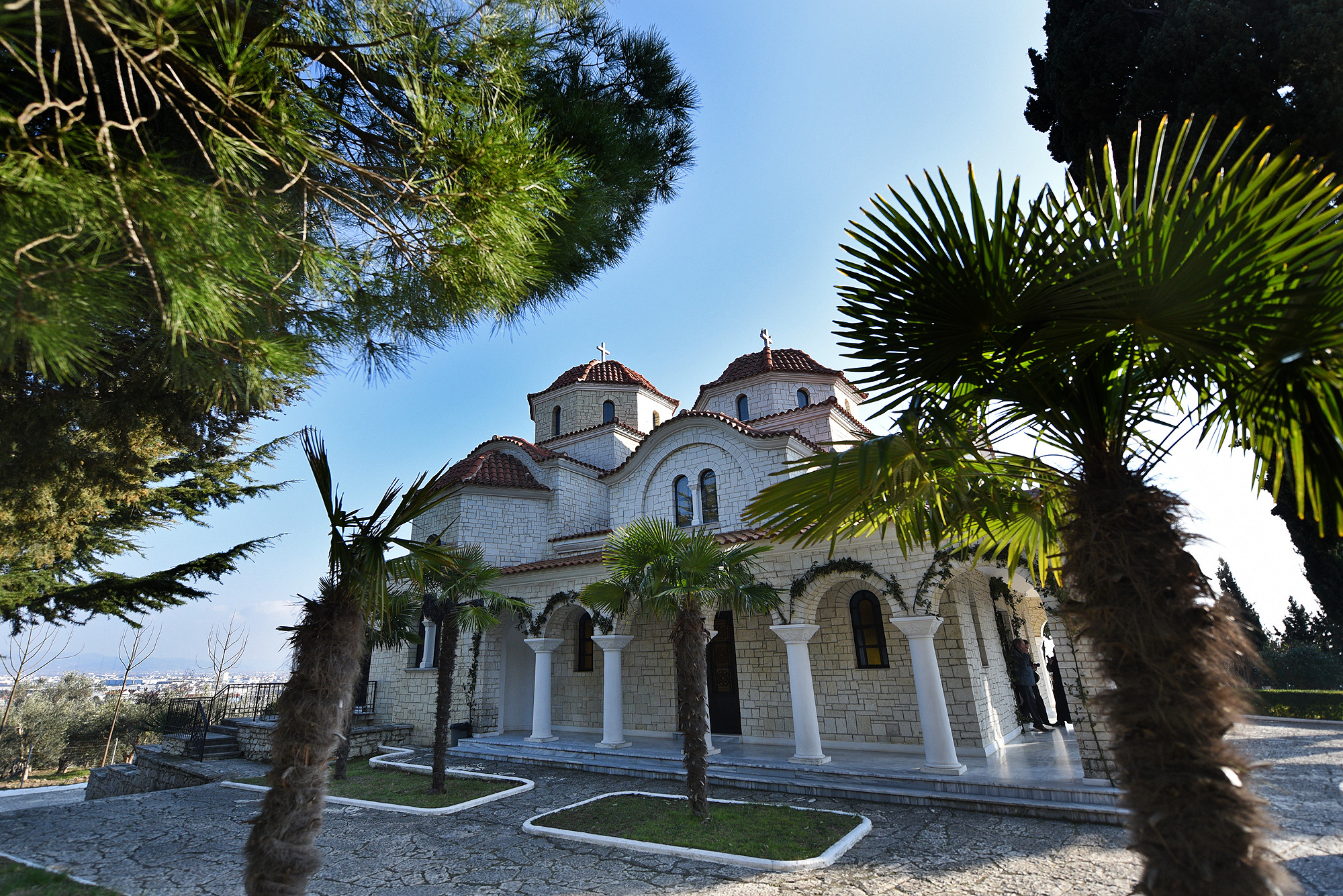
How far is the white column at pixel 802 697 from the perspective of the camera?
947cm

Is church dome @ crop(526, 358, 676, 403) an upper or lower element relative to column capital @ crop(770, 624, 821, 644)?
upper

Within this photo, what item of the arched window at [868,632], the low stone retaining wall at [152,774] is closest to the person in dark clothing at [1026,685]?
the arched window at [868,632]

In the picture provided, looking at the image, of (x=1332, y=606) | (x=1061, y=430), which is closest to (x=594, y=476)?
(x=1061, y=430)

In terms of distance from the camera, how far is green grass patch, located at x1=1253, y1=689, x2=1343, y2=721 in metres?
13.6

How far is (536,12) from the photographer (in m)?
3.79

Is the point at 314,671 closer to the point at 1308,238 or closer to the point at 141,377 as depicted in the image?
the point at 141,377

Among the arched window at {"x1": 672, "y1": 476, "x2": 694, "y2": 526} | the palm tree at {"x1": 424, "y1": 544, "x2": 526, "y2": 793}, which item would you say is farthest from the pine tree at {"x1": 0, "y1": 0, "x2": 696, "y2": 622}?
the arched window at {"x1": 672, "y1": 476, "x2": 694, "y2": 526}

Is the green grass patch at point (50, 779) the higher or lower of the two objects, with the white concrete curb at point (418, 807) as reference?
lower

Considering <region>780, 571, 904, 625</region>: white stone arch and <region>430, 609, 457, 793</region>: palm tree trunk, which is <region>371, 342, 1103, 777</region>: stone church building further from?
<region>430, 609, 457, 793</region>: palm tree trunk

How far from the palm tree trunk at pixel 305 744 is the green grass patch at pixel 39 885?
3564 millimetres

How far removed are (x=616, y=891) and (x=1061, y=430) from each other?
5.26 metres

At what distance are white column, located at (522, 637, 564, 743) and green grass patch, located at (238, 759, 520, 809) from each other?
2595 millimetres

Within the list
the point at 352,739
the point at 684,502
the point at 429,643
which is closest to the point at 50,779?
the point at 352,739

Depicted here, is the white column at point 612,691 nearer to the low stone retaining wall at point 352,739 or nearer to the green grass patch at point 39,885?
the low stone retaining wall at point 352,739
